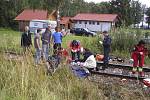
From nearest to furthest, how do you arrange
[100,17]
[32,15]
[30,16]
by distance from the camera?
1. [30,16]
2. [32,15]
3. [100,17]

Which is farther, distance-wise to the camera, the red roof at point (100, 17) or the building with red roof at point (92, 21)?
the building with red roof at point (92, 21)

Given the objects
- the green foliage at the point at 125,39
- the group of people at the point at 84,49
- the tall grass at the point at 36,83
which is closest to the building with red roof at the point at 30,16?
the green foliage at the point at 125,39

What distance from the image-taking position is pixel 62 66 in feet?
27.4

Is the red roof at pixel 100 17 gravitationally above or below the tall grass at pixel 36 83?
below

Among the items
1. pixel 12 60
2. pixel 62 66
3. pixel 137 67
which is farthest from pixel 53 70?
pixel 137 67

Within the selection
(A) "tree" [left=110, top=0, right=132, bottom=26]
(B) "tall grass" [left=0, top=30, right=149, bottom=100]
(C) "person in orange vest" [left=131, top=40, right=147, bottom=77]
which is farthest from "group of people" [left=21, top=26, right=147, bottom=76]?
(A) "tree" [left=110, top=0, right=132, bottom=26]

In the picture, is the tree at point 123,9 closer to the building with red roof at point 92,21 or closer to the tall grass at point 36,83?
the building with red roof at point 92,21

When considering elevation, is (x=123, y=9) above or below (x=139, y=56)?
above

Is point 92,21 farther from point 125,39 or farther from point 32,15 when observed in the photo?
point 125,39

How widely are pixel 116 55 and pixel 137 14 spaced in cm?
7479

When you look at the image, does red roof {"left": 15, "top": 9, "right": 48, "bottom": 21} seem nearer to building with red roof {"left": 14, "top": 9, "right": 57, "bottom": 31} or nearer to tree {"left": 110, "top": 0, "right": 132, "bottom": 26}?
building with red roof {"left": 14, "top": 9, "right": 57, "bottom": 31}

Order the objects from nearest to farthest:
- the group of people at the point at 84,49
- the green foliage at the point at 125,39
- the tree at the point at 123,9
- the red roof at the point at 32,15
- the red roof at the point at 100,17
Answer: the group of people at the point at 84,49 < the green foliage at the point at 125,39 < the red roof at the point at 32,15 < the red roof at the point at 100,17 < the tree at the point at 123,9

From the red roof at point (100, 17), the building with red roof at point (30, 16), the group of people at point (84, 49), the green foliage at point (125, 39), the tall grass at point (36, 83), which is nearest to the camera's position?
the tall grass at point (36, 83)

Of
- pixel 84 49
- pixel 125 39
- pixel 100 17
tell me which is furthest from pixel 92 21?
pixel 84 49
